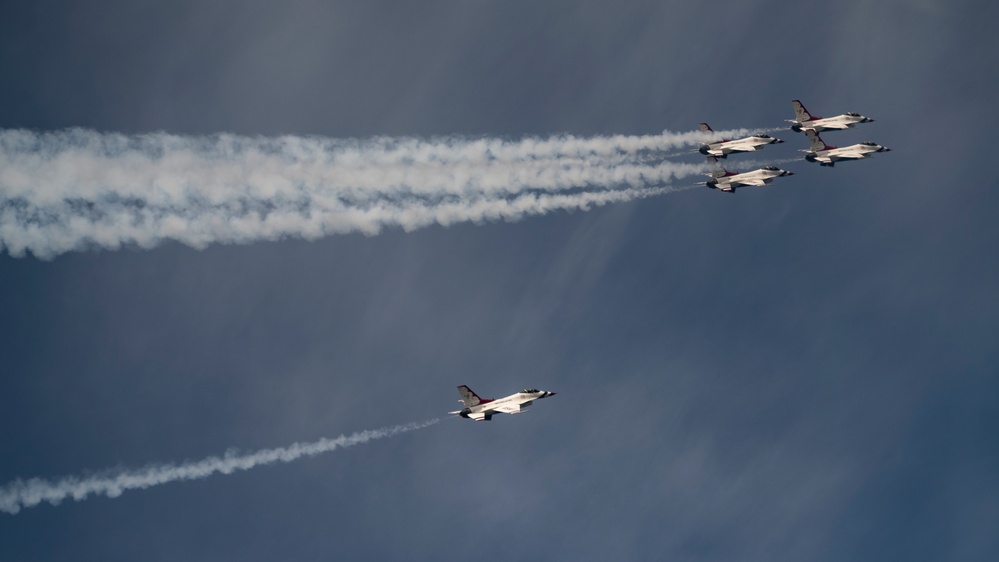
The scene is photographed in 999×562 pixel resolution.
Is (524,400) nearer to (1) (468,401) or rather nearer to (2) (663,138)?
(1) (468,401)

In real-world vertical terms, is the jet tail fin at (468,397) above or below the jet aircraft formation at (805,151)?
below

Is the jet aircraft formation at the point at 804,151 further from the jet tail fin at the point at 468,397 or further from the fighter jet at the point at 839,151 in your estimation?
the jet tail fin at the point at 468,397

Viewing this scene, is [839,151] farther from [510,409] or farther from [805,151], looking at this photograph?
[510,409]

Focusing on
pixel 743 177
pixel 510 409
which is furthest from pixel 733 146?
pixel 510 409

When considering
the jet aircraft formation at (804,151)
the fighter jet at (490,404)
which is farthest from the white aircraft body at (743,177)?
the fighter jet at (490,404)

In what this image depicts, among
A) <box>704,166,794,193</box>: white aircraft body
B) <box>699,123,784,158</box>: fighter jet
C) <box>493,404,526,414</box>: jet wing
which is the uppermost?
<box>699,123,784,158</box>: fighter jet

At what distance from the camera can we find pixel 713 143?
438 ft

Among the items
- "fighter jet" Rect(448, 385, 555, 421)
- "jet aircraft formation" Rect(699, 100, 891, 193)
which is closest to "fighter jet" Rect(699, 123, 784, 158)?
"jet aircraft formation" Rect(699, 100, 891, 193)

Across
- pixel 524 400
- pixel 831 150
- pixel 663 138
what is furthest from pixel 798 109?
pixel 524 400

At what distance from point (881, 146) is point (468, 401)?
5590cm

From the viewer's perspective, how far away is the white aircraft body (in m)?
133

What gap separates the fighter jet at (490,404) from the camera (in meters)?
122

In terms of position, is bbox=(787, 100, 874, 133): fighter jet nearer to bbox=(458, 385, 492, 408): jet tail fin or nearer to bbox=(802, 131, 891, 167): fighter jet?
bbox=(802, 131, 891, 167): fighter jet

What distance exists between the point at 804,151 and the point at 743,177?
798cm
